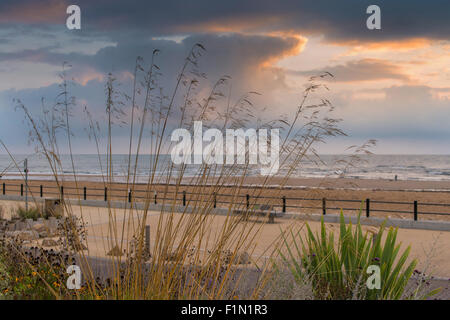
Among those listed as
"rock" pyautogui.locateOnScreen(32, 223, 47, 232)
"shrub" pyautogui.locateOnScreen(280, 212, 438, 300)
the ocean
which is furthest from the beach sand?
"shrub" pyautogui.locateOnScreen(280, 212, 438, 300)

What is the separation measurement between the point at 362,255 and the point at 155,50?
2319 millimetres

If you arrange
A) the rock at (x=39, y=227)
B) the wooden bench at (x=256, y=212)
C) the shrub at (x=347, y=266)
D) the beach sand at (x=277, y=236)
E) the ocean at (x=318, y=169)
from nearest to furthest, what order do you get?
the wooden bench at (x=256, y=212) → the shrub at (x=347, y=266) → the ocean at (x=318, y=169) → the beach sand at (x=277, y=236) → the rock at (x=39, y=227)

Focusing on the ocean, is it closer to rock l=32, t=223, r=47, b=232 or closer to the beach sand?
rock l=32, t=223, r=47, b=232

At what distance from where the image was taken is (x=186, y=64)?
11.2 ft

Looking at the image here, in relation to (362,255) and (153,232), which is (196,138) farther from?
(153,232)

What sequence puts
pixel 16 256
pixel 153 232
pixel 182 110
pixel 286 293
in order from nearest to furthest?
pixel 286 293
pixel 182 110
pixel 16 256
pixel 153 232

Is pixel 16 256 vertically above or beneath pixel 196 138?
beneath

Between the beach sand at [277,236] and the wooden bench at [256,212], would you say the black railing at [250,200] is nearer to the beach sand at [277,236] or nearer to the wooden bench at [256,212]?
the wooden bench at [256,212]

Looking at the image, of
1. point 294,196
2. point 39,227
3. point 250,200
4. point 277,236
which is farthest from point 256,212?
point 294,196

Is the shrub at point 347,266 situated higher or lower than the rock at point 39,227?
higher

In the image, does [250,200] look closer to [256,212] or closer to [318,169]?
[256,212]

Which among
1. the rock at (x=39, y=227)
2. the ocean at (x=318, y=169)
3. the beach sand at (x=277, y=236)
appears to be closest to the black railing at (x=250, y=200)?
the ocean at (x=318, y=169)
